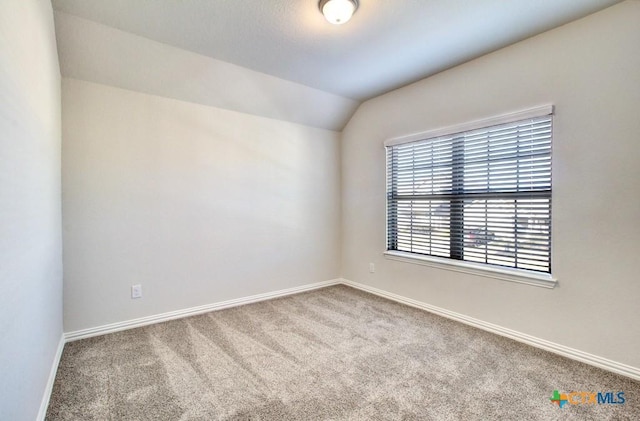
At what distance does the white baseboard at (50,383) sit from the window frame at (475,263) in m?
3.11

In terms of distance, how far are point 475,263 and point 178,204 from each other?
2.99 m

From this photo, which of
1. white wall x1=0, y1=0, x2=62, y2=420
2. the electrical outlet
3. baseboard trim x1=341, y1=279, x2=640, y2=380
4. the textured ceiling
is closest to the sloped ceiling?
the textured ceiling

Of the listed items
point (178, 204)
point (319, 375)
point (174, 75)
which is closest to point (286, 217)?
point (178, 204)

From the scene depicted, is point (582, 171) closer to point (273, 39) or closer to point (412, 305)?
point (412, 305)

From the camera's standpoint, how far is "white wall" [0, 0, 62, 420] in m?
1.09

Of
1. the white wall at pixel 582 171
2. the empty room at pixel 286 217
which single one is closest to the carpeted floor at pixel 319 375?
the empty room at pixel 286 217

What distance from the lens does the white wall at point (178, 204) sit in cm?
251

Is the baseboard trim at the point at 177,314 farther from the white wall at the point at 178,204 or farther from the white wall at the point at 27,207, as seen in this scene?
the white wall at the point at 27,207

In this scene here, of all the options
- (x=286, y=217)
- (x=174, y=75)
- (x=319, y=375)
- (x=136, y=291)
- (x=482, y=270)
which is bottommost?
(x=319, y=375)

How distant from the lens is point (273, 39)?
2.38 metres

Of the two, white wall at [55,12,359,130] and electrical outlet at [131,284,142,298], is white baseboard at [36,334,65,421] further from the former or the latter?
white wall at [55,12,359,130]

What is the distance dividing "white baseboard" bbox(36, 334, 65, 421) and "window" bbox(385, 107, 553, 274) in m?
3.19

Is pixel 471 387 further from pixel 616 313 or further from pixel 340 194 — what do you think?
pixel 340 194

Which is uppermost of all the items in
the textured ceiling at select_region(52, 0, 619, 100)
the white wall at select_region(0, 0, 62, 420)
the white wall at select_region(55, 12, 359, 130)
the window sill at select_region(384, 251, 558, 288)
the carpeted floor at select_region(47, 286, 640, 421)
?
the textured ceiling at select_region(52, 0, 619, 100)
